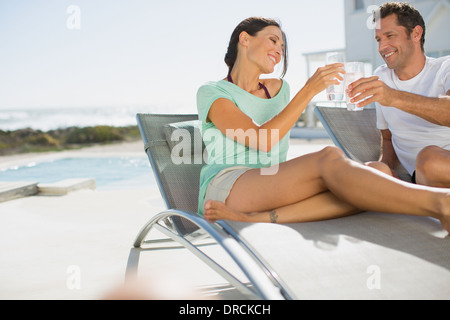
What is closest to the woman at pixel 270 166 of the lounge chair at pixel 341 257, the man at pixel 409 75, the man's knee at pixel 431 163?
the lounge chair at pixel 341 257

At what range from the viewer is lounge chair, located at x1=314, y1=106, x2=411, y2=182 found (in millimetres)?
3592

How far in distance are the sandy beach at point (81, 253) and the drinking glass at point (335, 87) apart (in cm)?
128

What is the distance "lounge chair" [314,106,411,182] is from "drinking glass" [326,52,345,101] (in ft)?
4.08

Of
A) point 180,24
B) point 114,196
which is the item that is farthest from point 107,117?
point 114,196

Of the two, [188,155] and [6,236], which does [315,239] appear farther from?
[6,236]

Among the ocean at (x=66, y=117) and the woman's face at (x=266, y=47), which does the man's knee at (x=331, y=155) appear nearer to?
the woman's face at (x=266, y=47)

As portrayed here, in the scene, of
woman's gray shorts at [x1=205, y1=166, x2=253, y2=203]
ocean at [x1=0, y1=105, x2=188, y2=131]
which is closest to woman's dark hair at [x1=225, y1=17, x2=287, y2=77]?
woman's gray shorts at [x1=205, y1=166, x2=253, y2=203]

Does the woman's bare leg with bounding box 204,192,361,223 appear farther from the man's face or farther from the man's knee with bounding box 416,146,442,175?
the man's face

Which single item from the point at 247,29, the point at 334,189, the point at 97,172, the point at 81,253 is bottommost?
the point at 97,172

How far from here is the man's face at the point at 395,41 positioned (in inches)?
121

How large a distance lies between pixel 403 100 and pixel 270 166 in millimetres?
905

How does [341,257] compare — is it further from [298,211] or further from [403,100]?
[403,100]

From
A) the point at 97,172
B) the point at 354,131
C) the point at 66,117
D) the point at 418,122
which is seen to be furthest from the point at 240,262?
the point at 66,117

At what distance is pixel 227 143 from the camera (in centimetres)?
255
